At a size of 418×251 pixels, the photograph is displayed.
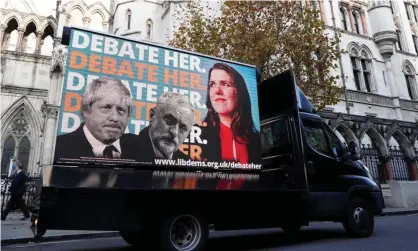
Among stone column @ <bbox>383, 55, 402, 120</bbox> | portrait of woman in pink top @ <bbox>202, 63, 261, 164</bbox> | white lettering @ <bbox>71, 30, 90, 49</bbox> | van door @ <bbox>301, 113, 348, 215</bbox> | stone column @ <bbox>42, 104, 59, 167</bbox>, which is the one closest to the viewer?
white lettering @ <bbox>71, 30, 90, 49</bbox>

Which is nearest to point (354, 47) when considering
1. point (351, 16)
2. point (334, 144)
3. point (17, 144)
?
point (351, 16)

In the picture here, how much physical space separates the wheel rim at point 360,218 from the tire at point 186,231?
3.71 metres

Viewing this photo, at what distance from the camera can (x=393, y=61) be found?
26516mm

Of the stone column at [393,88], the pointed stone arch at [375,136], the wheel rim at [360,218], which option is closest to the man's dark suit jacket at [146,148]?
the wheel rim at [360,218]

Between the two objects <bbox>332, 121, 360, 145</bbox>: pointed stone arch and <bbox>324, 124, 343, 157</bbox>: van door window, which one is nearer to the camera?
<bbox>324, 124, 343, 157</bbox>: van door window

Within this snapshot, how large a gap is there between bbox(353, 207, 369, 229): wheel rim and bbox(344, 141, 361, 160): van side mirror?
1.16 meters

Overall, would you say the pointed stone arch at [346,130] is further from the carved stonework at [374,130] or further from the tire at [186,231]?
the tire at [186,231]

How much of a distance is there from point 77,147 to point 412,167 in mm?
17774

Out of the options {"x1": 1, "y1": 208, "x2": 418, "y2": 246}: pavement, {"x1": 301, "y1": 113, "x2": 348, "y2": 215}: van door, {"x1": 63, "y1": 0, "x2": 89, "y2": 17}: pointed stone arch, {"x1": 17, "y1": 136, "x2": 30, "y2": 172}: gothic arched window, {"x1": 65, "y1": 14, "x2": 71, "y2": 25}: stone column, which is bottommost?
{"x1": 1, "y1": 208, "x2": 418, "y2": 246}: pavement

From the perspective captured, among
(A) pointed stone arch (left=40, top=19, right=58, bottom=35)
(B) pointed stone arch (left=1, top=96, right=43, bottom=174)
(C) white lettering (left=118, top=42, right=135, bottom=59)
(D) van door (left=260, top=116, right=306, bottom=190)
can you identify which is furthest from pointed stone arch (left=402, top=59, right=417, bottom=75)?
(B) pointed stone arch (left=1, top=96, right=43, bottom=174)

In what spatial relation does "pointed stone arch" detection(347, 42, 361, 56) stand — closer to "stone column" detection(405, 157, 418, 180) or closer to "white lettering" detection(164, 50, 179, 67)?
"stone column" detection(405, 157, 418, 180)

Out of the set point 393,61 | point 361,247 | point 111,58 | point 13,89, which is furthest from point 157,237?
point 393,61

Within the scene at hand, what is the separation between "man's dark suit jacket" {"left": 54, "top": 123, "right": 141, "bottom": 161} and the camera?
459cm

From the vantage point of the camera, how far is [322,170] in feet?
20.6
